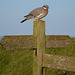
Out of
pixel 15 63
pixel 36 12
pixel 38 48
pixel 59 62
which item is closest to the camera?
pixel 59 62

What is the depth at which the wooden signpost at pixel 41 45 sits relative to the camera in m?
3.58

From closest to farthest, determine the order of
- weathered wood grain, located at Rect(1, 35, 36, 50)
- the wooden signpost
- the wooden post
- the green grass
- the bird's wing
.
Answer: weathered wood grain, located at Rect(1, 35, 36, 50), the wooden signpost, the wooden post, the bird's wing, the green grass

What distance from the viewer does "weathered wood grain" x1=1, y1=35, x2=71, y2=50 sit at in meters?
3.45

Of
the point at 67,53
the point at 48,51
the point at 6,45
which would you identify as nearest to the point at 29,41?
the point at 6,45

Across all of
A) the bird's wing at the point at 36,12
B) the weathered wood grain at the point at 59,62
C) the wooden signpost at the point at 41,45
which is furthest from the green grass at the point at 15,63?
the weathered wood grain at the point at 59,62

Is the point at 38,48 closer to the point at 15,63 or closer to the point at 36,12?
the point at 36,12

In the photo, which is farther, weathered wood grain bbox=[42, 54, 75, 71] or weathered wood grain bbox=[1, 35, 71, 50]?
weathered wood grain bbox=[42, 54, 75, 71]

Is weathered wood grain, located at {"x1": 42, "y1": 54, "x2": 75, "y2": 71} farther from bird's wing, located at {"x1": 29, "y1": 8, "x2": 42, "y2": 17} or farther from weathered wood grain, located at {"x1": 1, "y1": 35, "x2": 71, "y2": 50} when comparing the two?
bird's wing, located at {"x1": 29, "y1": 8, "x2": 42, "y2": 17}

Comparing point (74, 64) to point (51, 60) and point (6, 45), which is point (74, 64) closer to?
point (51, 60)

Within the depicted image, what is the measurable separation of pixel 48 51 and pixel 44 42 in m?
4.87

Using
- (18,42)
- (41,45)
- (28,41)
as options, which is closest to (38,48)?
(41,45)

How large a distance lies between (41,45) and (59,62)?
23.3 inches

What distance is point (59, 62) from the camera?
12.3 feet

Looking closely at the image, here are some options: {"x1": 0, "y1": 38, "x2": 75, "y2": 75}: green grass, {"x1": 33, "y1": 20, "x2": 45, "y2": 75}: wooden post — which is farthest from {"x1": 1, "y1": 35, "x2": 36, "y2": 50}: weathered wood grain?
{"x1": 0, "y1": 38, "x2": 75, "y2": 75}: green grass
